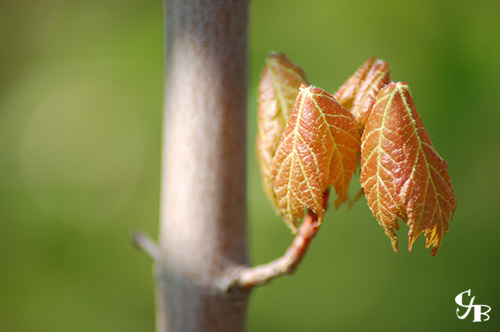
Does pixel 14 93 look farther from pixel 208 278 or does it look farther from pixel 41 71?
pixel 208 278

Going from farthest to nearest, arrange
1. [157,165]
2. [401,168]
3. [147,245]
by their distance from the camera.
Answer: [157,165], [147,245], [401,168]

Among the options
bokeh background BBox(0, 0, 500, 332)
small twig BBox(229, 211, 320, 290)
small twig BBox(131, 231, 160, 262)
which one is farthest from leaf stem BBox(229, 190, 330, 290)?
bokeh background BBox(0, 0, 500, 332)

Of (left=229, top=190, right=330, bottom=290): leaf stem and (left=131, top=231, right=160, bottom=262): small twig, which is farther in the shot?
(left=131, top=231, right=160, bottom=262): small twig

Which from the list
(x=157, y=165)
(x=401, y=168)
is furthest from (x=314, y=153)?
(x=157, y=165)

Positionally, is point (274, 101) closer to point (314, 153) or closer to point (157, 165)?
point (314, 153)

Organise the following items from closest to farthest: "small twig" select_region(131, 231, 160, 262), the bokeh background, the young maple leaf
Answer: the young maple leaf → "small twig" select_region(131, 231, 160, 262) → the bokeh background

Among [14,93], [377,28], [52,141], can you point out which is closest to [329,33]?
[377,28]

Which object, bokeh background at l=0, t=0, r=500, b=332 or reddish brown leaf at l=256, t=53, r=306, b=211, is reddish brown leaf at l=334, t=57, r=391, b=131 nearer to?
reddish brown leaf at l=256, t=53, r=306, b=211
